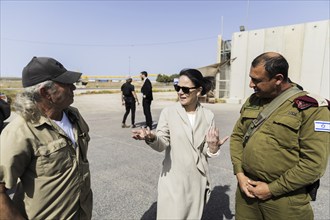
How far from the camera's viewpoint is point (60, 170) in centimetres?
160

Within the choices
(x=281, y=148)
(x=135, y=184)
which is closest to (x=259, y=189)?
(x=281, y=148)

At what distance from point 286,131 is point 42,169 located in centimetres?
172

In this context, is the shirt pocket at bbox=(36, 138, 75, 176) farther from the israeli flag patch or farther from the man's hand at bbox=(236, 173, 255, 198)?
the israeli flag patch

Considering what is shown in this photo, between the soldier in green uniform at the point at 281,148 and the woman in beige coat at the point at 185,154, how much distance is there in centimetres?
41

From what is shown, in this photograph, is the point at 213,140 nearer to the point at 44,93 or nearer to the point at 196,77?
the point at 196,77

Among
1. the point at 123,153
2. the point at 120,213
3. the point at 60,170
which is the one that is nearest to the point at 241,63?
the point at 123,153

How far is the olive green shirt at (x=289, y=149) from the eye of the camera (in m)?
1.72

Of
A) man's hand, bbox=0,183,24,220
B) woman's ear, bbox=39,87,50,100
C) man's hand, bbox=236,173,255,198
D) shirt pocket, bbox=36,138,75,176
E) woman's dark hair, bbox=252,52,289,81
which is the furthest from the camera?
man's hand, bbox=236,173,255,198

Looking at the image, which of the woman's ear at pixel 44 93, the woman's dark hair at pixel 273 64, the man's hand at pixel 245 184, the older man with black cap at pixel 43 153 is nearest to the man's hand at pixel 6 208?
the older man with black cap at pixel 43 153

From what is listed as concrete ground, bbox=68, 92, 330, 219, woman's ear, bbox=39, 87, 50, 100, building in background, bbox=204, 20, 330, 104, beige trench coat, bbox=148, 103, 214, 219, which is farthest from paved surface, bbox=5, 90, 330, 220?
building in background, bbox=204, 20, 330, 104

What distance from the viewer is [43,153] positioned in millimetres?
1514

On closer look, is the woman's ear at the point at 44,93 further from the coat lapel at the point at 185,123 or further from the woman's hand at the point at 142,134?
the coat lapel at the point at 185,123

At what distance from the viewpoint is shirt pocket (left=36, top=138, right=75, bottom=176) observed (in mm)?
1518

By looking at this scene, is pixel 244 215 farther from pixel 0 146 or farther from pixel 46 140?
pixel 0 146
